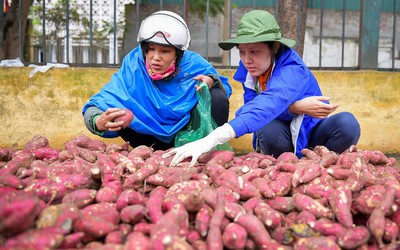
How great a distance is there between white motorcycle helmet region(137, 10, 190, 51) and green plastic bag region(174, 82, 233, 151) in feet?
1.11

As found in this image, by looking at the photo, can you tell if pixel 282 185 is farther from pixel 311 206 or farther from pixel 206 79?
pixel 206 79

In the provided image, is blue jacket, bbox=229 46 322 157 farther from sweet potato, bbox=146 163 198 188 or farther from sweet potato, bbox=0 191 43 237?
sweet potato, bbox=0 191 43 237

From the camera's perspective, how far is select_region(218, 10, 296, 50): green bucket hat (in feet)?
8.63

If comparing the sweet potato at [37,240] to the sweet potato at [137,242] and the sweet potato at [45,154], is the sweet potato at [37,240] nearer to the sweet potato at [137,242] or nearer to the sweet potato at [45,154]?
the sweet potato at [137,242]

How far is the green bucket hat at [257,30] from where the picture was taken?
2.63m

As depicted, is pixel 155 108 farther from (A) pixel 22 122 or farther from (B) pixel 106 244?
(B) pixel 106 244

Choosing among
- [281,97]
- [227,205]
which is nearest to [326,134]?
[281,97]

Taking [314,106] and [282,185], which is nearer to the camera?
[282,185]

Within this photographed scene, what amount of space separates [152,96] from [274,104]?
920 mm

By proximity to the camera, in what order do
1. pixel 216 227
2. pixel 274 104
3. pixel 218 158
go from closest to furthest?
1. pixel 216 227
2. pixel 218 158
3. pixel 274 104

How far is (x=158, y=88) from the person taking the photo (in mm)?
3154

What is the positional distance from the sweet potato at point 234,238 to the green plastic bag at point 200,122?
1447 millimetres

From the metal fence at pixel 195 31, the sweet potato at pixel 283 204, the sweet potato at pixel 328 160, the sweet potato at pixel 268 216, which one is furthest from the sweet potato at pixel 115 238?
the metal fence at pixel 195 31

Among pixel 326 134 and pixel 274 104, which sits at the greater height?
pixel 274 104
